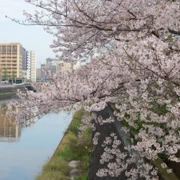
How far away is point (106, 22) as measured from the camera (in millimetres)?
5215

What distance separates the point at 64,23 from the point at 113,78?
6.09 feet

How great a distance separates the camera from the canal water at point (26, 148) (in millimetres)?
13977

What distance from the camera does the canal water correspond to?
13977mm

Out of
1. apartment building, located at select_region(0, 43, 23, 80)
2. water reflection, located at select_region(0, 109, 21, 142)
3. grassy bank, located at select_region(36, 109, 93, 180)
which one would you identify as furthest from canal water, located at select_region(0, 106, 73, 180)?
apartment building, located at select_region(0, 43, 23, 80)

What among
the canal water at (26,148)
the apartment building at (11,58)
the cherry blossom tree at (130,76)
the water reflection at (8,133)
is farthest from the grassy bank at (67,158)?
the apartment building at (11,58)

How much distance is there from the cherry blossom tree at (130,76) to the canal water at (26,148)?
5277 mm

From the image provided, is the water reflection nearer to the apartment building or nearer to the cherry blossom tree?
the cherry blossom tree

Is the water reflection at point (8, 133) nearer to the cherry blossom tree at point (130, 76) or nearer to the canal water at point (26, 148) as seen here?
the canal water at point (26, 148)

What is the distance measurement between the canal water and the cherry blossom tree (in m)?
5.28

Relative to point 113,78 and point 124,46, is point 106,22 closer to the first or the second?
point 113,78

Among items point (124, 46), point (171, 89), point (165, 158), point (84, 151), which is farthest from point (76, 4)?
point (84, 151)

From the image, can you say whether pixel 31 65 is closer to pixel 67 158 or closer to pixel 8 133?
pixel 8 133

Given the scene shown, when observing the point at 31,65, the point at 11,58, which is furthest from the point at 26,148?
the point at 31,65

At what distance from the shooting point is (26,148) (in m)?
18.5
